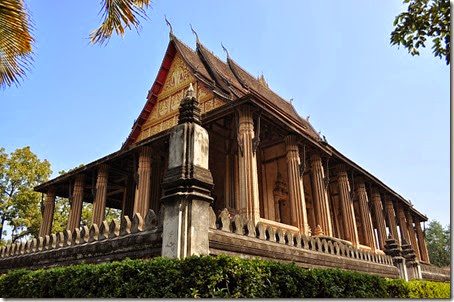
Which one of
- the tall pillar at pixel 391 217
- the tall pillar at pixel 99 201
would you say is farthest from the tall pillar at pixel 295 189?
the tall pillar at pixel 391 217

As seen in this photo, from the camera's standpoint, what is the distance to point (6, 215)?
76.5 ft

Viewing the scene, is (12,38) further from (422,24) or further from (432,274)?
(432,274)

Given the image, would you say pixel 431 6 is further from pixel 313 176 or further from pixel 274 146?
pixel 274 146

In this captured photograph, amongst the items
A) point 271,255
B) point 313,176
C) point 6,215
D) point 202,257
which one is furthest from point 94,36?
point 6,215

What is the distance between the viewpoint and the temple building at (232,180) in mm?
6070

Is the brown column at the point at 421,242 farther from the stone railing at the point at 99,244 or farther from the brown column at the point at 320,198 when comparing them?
the stone railing at the point at 99,244

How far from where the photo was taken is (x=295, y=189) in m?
12.5

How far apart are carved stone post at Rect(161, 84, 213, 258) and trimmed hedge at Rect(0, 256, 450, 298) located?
0.47 meters

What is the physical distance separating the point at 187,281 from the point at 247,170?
7129 mm

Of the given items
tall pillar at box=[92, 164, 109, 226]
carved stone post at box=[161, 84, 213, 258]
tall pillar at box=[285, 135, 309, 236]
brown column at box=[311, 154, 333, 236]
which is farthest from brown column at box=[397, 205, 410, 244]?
carved stone post at box=[161, 84, 213, 258]

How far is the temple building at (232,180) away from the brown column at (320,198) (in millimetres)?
40

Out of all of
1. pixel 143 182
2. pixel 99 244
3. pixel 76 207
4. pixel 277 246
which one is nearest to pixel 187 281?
pixel 99 244

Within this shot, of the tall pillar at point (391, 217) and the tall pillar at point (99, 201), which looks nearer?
the tall pillar at point (99, 201)

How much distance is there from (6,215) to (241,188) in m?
19.3
